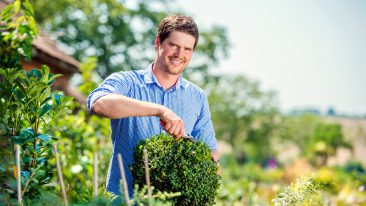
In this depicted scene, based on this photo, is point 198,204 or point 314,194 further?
point 314,194

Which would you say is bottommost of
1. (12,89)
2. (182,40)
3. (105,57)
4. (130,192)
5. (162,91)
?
(130,192)

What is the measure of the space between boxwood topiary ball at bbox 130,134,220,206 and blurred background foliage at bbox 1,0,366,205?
1.22ft

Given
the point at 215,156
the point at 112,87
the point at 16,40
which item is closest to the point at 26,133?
the point at 112,87

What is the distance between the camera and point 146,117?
2.84 metres

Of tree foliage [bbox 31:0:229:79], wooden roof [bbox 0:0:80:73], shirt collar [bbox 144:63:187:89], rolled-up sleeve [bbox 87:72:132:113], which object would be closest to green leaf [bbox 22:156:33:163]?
rolled-up sleeve [bbox 87:72:132:113]

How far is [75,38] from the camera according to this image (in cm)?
2586

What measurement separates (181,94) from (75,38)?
77.9 ft

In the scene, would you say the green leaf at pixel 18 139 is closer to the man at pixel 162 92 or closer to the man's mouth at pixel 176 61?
the man at pixel 162 92

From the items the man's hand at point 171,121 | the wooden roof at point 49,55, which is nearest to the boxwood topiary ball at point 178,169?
the man's hand at point 171,121

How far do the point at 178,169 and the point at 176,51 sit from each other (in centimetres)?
73

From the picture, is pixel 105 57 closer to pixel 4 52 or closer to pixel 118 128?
pixel 4 52

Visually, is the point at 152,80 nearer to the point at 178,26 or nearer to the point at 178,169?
the point at 178,26

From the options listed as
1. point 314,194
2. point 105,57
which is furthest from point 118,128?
point 105,57

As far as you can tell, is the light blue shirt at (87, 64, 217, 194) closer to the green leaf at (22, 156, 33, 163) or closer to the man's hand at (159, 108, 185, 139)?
the man's hand at (159, 108, 185, 139)
